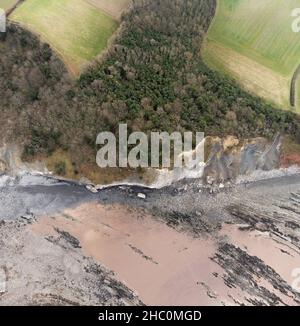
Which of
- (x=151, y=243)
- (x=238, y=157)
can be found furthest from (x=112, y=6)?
(x=151, y=243)

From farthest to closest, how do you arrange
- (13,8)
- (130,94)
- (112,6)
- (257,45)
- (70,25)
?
(257,45) < (112,6) < (70,25) < (13,8) < (130,94)

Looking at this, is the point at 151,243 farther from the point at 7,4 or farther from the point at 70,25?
the point at 7,4

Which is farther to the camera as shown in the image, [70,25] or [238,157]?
[70,25]

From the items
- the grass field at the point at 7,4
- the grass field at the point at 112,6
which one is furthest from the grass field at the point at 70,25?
the grass field at the point at 7,4

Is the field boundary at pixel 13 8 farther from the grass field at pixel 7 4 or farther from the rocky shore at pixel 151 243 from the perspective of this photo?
the rocky shore at pixel 151 243

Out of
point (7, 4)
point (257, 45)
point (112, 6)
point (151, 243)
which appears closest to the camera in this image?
point (151, 243)
